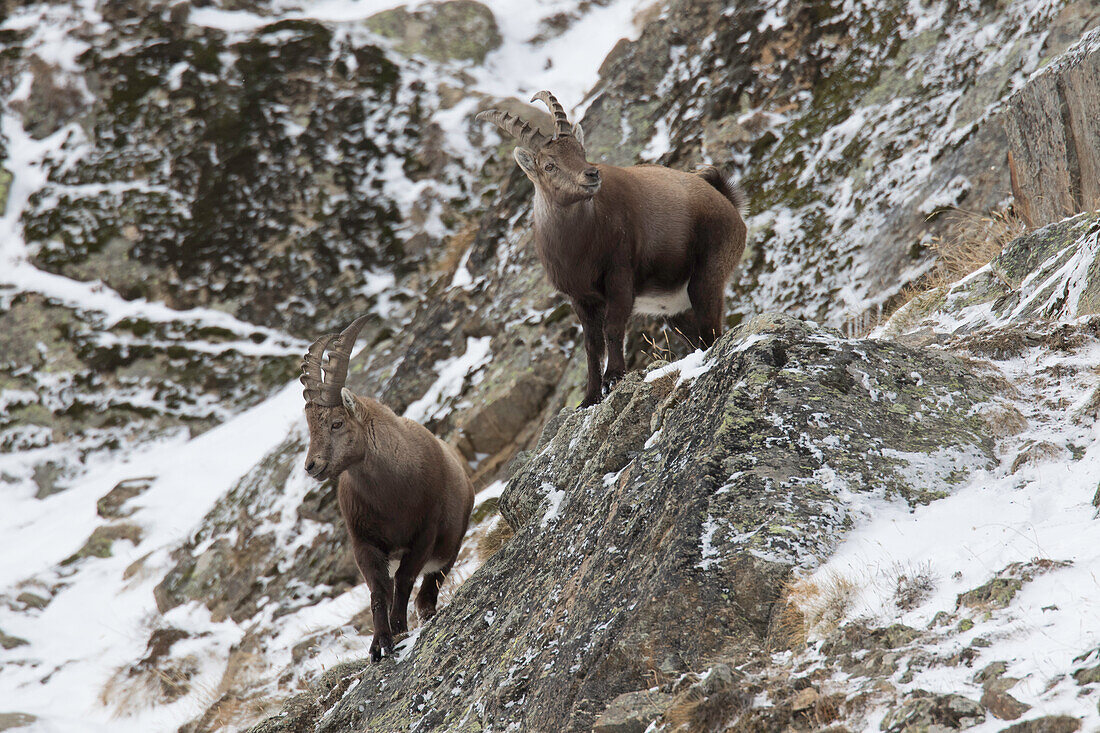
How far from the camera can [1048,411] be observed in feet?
14.3

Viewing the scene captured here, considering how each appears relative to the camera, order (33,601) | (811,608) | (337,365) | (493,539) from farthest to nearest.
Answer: (33,601)
(493,539)
(337,365)
(811,608)

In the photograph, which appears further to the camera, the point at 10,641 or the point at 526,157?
the point at 10,641

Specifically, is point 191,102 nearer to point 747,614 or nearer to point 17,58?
point 17,58

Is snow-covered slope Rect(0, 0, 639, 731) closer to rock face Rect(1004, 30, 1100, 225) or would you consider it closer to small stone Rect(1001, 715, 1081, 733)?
rock face Rect(1004, 30, 1100, 225)

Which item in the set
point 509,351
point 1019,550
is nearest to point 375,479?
point 1019,550

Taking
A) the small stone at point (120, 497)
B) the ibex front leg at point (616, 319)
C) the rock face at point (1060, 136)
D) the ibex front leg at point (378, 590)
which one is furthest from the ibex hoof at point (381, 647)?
the small stone at point (120, 497)

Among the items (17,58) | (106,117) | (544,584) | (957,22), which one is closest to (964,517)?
(544,584)

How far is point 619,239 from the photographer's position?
6.97 m

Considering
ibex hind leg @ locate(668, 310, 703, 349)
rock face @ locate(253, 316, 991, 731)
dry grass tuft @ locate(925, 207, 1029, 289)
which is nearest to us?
rock face @ locate(253, 316, 991, 731)

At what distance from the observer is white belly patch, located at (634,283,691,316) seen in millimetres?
7551

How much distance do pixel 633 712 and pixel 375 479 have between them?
14.1 feet

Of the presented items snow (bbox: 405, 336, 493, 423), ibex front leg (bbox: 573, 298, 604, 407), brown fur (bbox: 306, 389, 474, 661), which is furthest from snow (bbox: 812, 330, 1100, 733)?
snow (bbox: 405, 336, 493, 423)

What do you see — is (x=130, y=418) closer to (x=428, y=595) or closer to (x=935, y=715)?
(x=428, y=595)

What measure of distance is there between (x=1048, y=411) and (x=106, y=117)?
24337 mm
